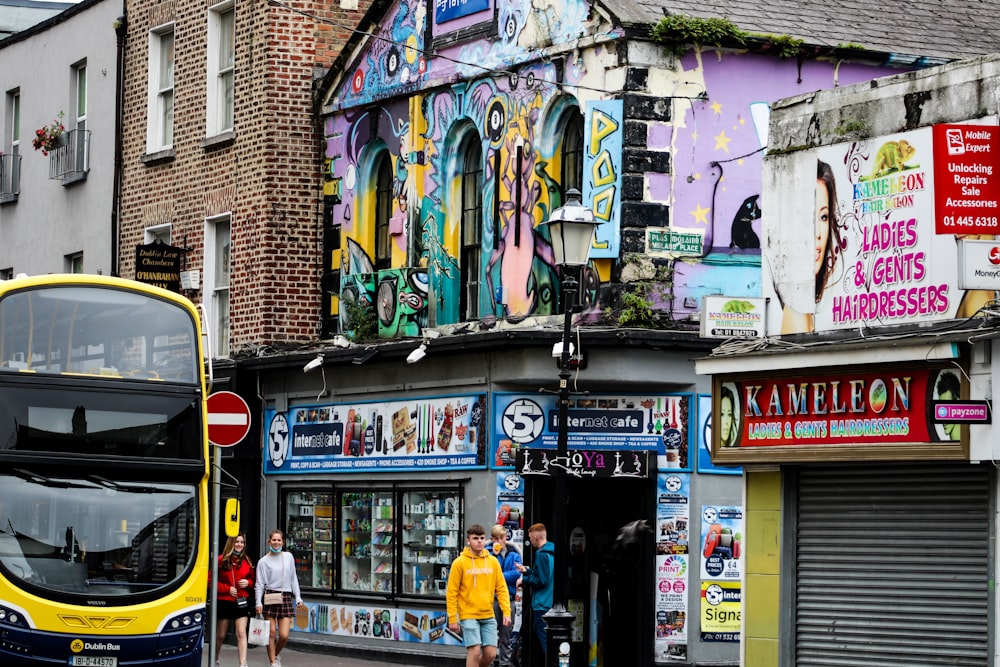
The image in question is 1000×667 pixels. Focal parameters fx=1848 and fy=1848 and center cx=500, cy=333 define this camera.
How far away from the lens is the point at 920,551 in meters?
15.5

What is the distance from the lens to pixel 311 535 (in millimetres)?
26266

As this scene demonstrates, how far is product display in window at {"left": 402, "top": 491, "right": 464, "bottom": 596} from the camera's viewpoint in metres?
23.3

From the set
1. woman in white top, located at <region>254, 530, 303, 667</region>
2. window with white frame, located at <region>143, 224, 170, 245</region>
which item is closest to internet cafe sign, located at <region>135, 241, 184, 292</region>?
window with white frame, located at <region>143, 224, 170, 245</region>

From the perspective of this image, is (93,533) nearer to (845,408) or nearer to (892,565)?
(845,408)

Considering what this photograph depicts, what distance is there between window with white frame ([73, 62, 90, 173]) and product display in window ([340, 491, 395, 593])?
381 inches

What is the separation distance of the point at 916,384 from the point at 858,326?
1.07 m

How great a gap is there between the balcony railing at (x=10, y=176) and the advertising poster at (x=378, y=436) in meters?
9.91

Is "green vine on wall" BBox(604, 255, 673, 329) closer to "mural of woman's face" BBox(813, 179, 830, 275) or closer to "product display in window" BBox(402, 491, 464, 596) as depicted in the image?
"product display in window" BBox(402, 491, 464, 596)

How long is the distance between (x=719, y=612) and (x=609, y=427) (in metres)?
2.54

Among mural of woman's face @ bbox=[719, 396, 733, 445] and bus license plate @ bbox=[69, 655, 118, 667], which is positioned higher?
mural of woman's face @ bbox=[719, 396, 733, 445]

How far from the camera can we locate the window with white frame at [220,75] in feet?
→ 92.4

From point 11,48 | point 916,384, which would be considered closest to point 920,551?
point 916,384

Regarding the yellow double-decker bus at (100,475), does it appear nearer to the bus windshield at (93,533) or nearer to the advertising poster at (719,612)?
the bus windshield at (93,533)

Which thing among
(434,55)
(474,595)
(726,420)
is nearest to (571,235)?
→ (726,420)
